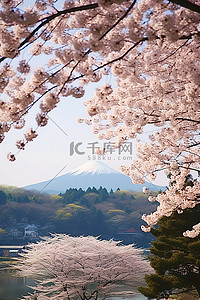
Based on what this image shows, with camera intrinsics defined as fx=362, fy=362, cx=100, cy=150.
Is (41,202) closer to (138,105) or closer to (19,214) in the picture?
(19,214)

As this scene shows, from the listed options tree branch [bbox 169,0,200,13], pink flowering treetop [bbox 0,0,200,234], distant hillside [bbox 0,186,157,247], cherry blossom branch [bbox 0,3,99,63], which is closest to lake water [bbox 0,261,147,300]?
distant hillside [bbox 0,186,157,247]

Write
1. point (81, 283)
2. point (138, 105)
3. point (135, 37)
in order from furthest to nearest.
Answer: point (81, 283) → point (138, 105) → point (135, 37)

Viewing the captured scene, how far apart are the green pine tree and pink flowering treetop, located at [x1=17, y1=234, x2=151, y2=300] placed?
434 millimetres

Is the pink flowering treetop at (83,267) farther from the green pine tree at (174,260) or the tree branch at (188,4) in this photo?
the tree branch at (188,4)

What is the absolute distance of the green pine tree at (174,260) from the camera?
9.18m

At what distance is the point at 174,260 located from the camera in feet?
29.7

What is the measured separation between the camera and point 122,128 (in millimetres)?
5199

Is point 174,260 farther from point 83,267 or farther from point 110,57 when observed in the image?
point 110,57

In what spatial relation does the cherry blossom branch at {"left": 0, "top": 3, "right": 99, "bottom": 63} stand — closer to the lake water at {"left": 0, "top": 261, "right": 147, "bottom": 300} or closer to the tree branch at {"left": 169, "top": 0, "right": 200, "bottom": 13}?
the tree branch at {"left": 169, "top": 0, "right": 200, "bottom": 13}

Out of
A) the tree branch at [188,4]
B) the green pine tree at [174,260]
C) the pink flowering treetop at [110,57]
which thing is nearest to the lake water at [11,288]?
the green pine tree at [174,260]

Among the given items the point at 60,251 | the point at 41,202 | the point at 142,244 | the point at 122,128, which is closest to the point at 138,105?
the point at 122,128

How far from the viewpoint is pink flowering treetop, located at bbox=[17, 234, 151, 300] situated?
30.5 ft

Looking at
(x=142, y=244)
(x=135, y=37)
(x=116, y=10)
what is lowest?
(x=142, y=244)

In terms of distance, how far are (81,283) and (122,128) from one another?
553 cm
